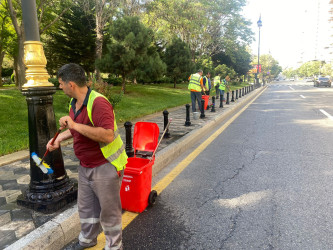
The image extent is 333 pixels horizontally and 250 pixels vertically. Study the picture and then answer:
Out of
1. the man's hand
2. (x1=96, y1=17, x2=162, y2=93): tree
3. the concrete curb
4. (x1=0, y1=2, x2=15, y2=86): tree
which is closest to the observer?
the man's hand

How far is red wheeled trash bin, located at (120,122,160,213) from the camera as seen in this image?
3.24 m

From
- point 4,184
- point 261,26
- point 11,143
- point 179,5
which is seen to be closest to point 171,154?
point 4,184

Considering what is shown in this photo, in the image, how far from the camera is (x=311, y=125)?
920 cm

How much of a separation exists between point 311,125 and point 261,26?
96.4ft

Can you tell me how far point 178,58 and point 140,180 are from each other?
2387 centimetres

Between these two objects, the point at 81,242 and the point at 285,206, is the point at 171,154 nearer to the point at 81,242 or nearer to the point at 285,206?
the point at 285,206

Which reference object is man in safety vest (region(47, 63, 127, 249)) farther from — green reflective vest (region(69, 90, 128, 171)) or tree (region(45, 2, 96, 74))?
tree (region(45, 2, 96, 74))

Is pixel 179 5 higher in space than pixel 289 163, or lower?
higher

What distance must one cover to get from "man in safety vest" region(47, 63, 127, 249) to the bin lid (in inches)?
49.4

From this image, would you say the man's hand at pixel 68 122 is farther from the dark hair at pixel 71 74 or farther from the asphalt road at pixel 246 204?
the asphalt road at pixel 246 204

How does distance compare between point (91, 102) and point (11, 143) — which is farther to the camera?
point (11, 143)

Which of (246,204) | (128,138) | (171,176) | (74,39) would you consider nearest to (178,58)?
(74,39)

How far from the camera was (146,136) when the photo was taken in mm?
3889

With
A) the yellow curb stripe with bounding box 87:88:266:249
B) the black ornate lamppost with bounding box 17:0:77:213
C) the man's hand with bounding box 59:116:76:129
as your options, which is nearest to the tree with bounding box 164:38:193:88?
the yellow curb stripe with bounding box 87:88:266:249
